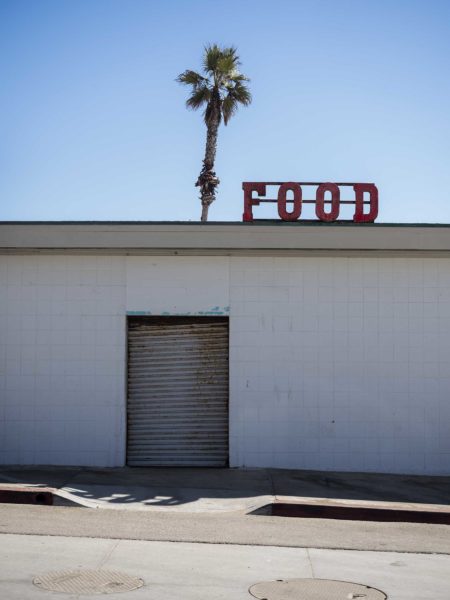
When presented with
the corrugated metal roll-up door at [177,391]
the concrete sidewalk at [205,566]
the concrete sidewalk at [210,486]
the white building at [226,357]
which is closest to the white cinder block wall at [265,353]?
the white building at [226,357]

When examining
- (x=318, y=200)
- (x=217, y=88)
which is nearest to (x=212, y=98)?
(x=217, y=88)

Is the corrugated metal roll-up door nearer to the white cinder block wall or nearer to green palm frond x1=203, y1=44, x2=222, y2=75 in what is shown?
the white cinder block wall

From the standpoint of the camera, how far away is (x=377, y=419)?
45.7ft

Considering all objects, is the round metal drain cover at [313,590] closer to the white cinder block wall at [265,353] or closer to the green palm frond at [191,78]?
the white cinder block wall at [265,353]

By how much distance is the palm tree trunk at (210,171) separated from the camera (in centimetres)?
3300

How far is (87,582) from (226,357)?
7.09 metres

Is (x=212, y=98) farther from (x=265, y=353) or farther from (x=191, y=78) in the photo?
(x=265, y=353)

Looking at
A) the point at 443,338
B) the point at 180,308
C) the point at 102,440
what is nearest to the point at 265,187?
the point at 180,308

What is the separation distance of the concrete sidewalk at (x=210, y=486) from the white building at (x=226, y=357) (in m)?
0.49

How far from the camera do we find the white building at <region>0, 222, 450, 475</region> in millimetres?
13891

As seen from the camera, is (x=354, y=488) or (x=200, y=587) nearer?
(x=200, y=587)

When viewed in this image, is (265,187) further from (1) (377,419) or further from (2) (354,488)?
(2) (354,488)

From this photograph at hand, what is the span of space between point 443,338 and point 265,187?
169 inches

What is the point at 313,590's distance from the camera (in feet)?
24.3
